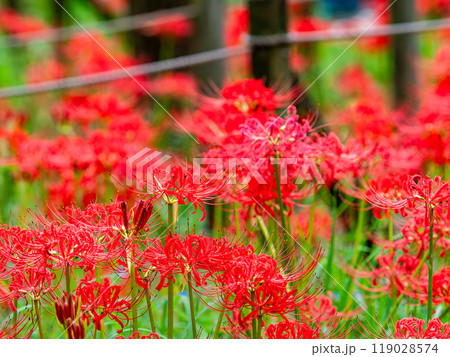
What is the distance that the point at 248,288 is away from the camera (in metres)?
0.67

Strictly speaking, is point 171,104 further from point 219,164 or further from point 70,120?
point 219,164

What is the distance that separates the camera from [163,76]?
286 cm

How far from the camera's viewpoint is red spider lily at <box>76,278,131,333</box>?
68 cm

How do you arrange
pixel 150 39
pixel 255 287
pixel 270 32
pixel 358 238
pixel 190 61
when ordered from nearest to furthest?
pixel 255 287 → pixel 358 238 → pixel 270 32 → pixel 190 61 → pixel 150 39

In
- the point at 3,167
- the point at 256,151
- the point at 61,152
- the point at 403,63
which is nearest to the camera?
the point at 256,151

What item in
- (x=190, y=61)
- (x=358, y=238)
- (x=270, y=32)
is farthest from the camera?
(x=190, y=61)

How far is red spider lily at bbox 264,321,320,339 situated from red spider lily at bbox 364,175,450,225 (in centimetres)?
18

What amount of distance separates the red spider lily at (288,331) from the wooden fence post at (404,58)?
1651mm

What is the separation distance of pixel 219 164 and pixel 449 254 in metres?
0.34

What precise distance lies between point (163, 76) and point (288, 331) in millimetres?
2264

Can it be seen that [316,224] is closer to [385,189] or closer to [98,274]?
[385,189]

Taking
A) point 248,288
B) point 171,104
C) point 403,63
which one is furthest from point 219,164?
point 171,104

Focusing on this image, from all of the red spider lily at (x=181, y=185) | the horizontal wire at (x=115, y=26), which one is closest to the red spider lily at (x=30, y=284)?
the red spider lily at (x=181, y=185)

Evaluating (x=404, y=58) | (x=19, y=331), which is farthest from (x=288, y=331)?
(x=404, y=58)
